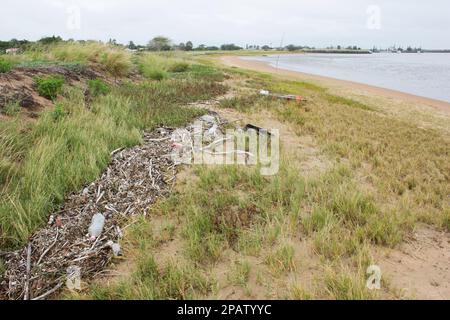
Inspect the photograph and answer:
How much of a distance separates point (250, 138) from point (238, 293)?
4178mm

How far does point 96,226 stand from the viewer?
388 centimetres

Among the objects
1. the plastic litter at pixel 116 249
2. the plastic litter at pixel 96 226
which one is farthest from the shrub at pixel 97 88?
the plastic litter at pixel 116 249

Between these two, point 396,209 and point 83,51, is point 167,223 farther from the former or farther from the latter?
point 83,51

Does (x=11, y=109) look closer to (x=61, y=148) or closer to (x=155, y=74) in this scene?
(x=61, y=148)

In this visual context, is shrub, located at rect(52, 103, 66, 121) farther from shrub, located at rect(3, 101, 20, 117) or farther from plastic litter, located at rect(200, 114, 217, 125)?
plastic litter, located at rect(200, 114, 217, 125)

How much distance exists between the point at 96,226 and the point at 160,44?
38.6 m

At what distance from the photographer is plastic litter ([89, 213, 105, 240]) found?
382 centimetres

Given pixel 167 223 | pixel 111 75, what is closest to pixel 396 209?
pixel 167 223

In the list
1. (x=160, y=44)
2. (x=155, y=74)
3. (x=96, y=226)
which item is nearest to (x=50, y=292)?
(x=96, y=226)

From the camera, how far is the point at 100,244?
3.71 metres

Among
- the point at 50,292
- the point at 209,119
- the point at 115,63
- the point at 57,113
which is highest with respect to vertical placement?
the point at 115,63

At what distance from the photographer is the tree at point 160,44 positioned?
127 ft

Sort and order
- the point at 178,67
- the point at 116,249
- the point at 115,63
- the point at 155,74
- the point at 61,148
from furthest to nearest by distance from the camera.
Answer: the point at 178,67, the point at 155,74, the point at 115,63, the point at 61,148, the point at 116,249
